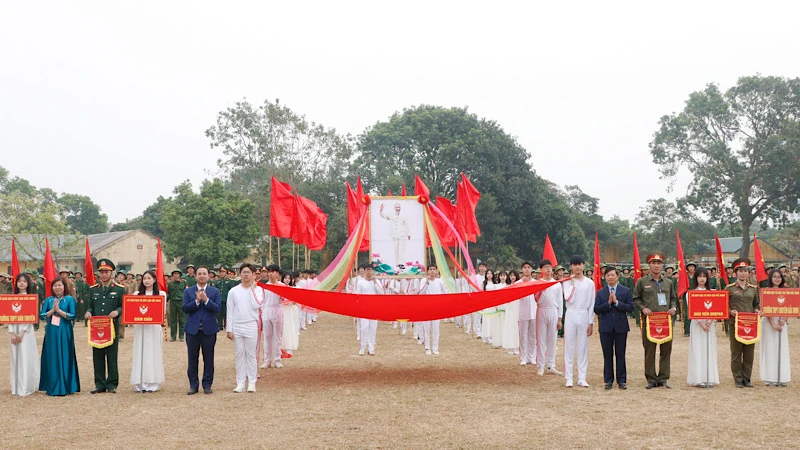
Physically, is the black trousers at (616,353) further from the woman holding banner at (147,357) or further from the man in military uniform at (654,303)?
the woman holding banner at (147,357)

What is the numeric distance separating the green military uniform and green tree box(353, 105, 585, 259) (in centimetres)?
2621

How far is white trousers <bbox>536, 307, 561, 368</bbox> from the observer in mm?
11266

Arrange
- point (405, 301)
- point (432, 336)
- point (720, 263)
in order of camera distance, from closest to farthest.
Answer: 1. point (405, 301)
2. point (432, 336)
3. point (720, 263)

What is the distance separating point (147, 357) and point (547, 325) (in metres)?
6.02

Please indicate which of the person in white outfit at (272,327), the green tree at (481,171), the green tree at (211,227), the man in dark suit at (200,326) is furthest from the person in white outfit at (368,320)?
the green tree at (481,171)

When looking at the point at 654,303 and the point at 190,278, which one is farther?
the point at 190,278

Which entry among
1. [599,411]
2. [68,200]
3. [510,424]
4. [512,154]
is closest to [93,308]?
[510,424]

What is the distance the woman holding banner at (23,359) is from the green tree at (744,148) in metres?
40.6

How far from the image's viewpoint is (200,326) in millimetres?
9289

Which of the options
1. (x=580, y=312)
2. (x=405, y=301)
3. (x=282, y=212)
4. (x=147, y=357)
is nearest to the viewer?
(x=147, y=357)

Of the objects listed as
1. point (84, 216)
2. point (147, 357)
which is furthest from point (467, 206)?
point (84, 216)

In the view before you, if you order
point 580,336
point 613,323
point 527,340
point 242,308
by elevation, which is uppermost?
point 242,308

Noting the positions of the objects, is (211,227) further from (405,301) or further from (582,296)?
(582,296)

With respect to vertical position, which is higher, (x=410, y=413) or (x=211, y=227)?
(x=211, y=227)
